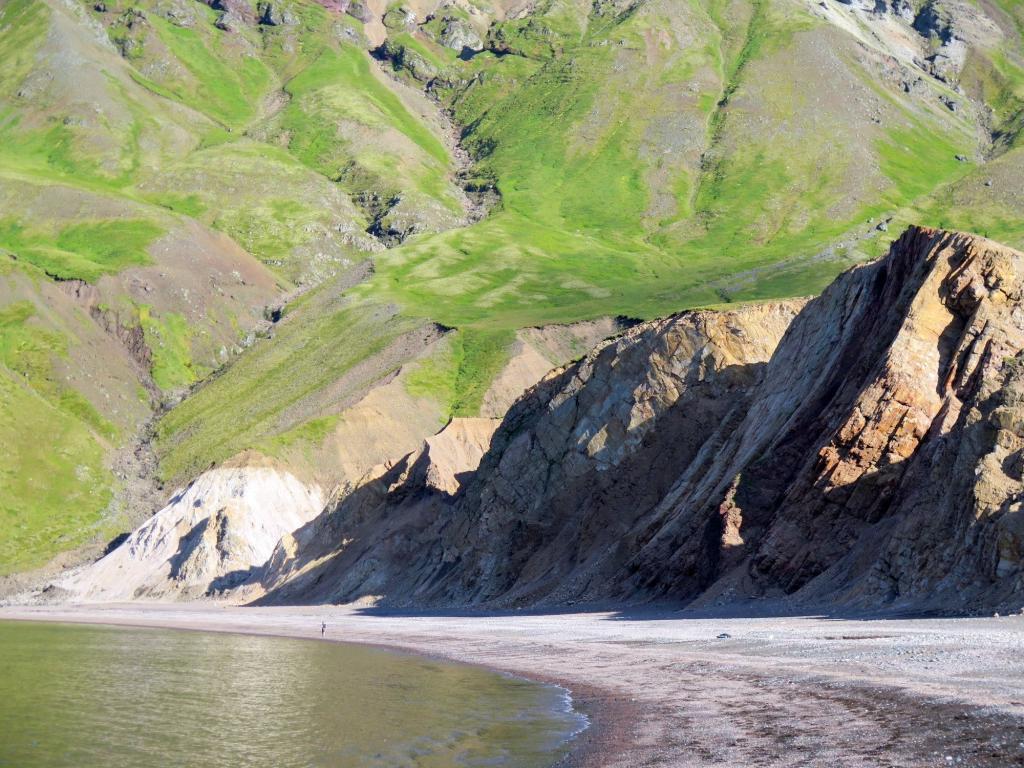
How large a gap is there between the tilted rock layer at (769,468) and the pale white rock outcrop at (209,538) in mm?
18798

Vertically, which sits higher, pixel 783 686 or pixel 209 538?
pixel 209 538

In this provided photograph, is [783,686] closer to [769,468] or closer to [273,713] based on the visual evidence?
[273,713]

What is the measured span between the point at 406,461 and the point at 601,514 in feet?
120

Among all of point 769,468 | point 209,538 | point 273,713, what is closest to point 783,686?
point 273,713

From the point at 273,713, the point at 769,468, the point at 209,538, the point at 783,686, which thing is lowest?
the point at 273,713

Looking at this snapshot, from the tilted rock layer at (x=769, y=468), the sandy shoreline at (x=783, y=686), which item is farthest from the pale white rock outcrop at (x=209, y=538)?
the sandy shoreline at (x=783, y=686)

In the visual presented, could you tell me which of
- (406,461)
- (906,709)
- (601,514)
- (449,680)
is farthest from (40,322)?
(906,709)

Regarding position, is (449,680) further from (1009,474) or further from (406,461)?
(406,461)

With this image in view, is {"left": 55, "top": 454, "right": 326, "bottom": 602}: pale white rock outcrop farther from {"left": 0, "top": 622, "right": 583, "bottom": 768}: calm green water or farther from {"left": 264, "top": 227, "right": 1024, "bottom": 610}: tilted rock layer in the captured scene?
{"left": 0, "top": 622, "right": 583, "bottom": 768}: calm green water

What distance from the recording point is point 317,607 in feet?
294

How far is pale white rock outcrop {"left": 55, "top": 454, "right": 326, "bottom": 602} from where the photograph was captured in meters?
114

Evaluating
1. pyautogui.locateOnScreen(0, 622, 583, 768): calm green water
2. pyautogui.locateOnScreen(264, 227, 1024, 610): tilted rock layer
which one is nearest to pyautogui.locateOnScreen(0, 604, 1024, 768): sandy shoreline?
pyautogui.locateOnScreen(0, 622, 583, 768): calm green water

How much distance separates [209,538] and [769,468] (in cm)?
7566

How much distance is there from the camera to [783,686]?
27312mm
